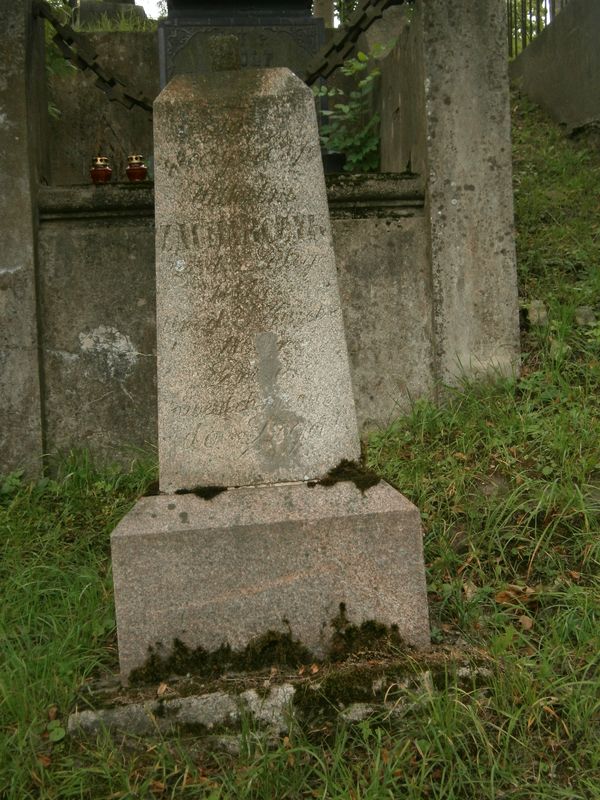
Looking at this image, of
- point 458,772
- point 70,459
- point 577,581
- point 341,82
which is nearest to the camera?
point 458,772

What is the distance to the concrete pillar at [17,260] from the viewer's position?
4.14 meters

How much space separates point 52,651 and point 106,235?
98.7 inches

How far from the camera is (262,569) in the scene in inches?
86.7

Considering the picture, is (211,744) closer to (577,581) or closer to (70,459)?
(577,581)

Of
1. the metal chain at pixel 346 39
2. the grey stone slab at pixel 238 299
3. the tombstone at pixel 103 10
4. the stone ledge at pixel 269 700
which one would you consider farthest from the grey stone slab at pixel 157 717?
the tombstone at pixel 103 10

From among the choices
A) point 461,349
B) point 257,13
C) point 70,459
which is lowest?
point 70,459

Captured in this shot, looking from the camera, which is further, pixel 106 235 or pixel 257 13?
pixel 257 13

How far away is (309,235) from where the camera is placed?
7.82 feet

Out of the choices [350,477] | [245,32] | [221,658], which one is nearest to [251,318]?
[350,477]

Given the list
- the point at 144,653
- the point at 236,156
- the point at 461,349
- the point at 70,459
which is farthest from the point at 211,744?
the point at 461,349

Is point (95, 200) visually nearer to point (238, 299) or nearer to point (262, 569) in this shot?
point (238, 299)

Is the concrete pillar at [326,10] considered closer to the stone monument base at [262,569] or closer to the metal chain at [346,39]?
the metal chain at [346,39]

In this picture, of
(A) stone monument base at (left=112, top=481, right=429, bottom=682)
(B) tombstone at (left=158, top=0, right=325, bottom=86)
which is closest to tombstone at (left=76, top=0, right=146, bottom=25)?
(B) tombstone at (left=158, top=0, right=325, bottom=86)

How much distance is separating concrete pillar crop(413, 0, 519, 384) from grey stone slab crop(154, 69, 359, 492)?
204 centimetres
